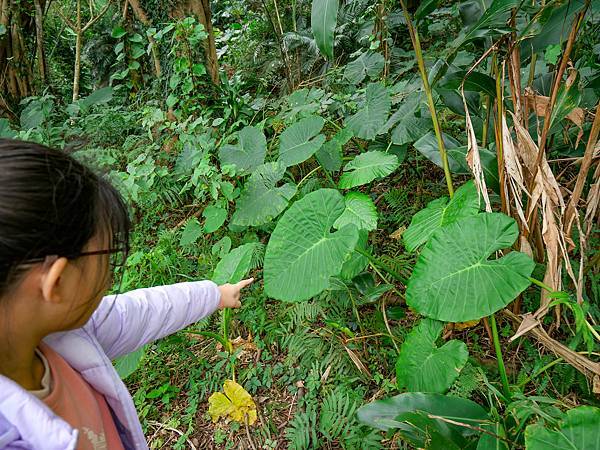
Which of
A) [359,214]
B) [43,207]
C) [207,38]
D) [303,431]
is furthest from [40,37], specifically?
[43,207]

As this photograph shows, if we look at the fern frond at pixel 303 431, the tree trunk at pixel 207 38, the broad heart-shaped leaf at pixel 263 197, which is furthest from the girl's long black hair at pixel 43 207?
the tree trunk at pixel 207 38

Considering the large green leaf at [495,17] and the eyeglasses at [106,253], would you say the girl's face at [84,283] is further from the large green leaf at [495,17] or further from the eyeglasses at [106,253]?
the large green leaf at [495,17]

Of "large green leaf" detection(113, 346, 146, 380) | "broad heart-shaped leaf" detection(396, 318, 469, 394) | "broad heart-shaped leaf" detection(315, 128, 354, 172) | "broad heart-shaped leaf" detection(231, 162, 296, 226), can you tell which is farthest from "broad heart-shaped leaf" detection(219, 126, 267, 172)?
"broad heart-shaped leaf" detection(396, 318, 469, 394)

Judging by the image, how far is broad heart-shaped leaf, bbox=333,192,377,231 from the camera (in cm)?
170

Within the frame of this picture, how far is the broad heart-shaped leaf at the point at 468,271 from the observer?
47.1 inches

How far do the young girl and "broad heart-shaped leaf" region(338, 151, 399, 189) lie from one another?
1.23m

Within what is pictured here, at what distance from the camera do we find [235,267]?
168 centimetres

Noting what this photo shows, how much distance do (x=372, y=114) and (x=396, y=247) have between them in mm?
656

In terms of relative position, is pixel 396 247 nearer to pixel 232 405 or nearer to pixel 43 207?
pixel 232 405

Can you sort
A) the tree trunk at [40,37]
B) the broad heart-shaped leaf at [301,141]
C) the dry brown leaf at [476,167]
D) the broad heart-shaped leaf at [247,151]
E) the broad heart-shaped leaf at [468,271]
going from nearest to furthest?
the broad heart-shaped leaf at [468,271], the dry brown leaf at [476,167], the broad heart-shaped leaf at [301,141], the broad heart-shaped leaf at [247,151], the tree trunk at [40,37]

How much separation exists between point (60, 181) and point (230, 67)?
4541 millimetres

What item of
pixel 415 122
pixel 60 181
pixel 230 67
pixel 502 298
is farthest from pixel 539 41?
pixel 230 67

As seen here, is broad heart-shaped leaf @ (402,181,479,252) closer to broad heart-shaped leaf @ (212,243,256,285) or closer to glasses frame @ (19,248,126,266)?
broad heart-shaped leaf @ (212,243,256,285)

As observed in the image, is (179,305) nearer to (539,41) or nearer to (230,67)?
(539,41)
